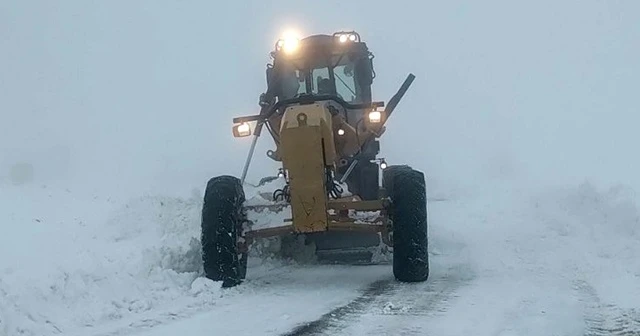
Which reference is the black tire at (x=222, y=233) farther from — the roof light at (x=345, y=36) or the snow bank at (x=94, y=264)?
the roof light at (x=345, y=36)

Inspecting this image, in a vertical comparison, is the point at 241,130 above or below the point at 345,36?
below

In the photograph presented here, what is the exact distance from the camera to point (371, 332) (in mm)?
5934

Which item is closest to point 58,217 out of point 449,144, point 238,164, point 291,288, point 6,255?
point 6,255

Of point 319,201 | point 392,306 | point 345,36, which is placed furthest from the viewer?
point 345,36

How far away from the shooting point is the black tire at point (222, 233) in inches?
327

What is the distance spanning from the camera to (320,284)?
8.49 meters

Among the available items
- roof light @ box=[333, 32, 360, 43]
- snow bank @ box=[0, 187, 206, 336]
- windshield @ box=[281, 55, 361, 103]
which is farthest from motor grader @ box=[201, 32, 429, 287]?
roof light @ box=[333, 32, 360, 43]

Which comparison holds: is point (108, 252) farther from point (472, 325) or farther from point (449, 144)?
point (449, 144)

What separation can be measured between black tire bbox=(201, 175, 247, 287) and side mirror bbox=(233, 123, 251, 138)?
0.91 meters

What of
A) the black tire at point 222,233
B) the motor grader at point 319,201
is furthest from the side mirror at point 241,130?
the black tire at point 222,233

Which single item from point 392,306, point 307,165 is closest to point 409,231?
point 307,165

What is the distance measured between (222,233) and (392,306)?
2128 mm

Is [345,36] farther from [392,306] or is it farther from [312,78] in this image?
[392,306]

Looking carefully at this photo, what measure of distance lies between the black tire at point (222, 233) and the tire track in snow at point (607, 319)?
326cm
